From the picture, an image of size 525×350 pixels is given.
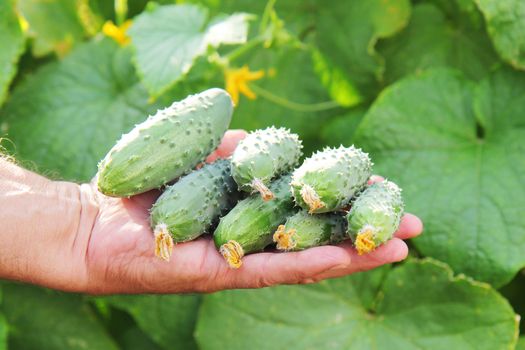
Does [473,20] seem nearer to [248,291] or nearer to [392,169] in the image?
[392,169]

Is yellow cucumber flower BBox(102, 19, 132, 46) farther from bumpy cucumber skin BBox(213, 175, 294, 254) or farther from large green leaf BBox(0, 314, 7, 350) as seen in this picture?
bumpy cucumber skin BBox(213, 175, 294, 254)

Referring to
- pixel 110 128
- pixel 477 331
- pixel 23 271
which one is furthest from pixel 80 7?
pixel 477 331

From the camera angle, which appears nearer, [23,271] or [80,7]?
[23,271]

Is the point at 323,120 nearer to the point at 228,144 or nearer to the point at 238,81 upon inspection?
the point at 238,81

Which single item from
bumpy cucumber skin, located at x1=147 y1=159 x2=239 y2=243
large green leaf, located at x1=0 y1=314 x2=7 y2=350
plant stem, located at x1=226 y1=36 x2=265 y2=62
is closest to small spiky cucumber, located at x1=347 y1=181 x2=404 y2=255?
bumpy cucumber skin, located at x1=147 y1=159 x2=239 y2=243

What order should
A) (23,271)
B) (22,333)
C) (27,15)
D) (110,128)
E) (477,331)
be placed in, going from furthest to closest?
(27,15) < (22,333) < (110,128) < (477,331) < (23,271)

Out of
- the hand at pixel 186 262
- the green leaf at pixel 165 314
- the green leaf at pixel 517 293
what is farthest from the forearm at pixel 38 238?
the green leaf at pixel 517 293

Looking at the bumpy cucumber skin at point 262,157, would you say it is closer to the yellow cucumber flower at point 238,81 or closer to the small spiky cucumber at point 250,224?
the small spiky cucumber at point 250,224

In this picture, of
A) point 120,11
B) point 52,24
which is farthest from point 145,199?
point 52,24
